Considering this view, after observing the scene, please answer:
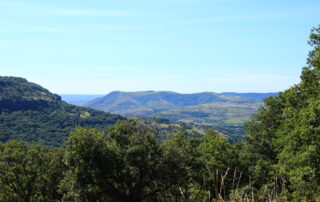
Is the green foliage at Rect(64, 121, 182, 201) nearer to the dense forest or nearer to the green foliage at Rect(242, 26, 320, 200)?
the dense forest

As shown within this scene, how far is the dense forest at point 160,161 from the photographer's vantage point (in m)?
20.8

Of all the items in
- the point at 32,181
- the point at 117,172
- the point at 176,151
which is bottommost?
the point at 32,181

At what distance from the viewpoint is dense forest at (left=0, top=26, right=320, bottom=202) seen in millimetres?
20750

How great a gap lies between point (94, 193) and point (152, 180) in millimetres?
6931

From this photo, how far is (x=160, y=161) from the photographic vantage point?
28.7 metres

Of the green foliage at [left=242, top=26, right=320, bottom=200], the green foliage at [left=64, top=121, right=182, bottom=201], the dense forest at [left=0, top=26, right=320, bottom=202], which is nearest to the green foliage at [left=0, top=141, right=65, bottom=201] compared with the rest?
the dense forest at [left=0, top=26, right=320, bottom=202]

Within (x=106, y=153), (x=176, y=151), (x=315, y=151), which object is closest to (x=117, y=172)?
(x=106, y=153)

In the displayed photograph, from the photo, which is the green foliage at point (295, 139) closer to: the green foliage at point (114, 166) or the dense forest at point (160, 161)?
the dense forest at point (160, 161)

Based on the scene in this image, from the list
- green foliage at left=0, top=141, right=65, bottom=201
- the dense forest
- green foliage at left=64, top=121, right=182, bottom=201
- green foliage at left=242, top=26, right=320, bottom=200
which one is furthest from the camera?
green foliage at left=0, top=141, right=65, bottom=201

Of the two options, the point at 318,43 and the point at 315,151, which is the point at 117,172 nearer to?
the point at 315,151

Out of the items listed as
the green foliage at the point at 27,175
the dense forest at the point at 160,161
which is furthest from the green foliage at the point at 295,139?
the green foliage at the point at 27,175

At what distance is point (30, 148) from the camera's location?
41281mm

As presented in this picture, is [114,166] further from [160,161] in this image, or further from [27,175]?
[27,175]

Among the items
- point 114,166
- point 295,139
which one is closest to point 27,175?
point 114,166
